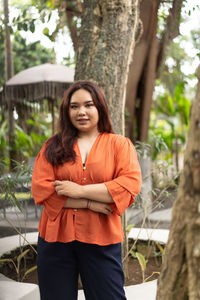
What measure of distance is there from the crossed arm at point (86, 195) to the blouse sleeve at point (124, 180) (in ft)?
0.13

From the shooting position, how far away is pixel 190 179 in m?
1.15

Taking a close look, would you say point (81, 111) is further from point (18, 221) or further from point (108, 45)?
point (18, 221)

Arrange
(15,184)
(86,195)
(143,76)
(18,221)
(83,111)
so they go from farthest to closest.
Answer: (143,76)
(18,221)
(15,184)
(83,111)
(86,195)

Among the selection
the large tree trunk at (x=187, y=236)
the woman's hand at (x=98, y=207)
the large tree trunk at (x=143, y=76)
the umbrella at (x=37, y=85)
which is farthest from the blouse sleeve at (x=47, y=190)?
the umbrella at (x=37, y=85)

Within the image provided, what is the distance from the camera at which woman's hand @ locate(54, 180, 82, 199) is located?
198cm

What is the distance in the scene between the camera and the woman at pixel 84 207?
2010 mm

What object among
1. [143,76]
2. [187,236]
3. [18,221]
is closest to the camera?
[187,236]

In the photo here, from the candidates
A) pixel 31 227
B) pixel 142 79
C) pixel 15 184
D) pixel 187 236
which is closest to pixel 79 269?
pixel 187 236

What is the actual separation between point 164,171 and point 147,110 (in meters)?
3.68

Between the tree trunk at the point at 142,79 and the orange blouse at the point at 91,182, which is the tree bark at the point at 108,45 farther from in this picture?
the tree trunk at the point at 142,79

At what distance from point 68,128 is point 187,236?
119 cm

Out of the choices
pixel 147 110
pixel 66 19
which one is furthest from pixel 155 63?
pixel 66 19

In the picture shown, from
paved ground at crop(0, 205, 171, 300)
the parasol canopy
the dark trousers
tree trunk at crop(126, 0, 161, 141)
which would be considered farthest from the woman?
the parasol canopy

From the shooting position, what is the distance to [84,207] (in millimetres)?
2029
